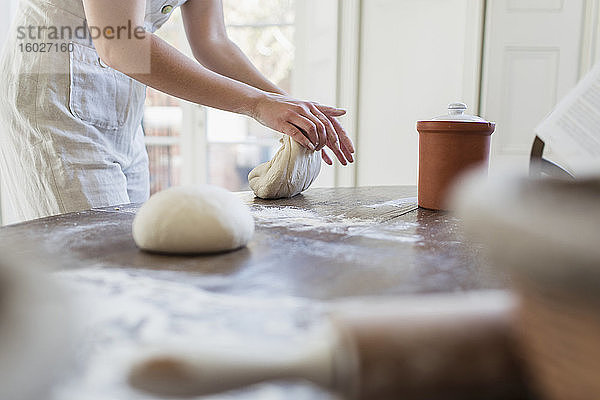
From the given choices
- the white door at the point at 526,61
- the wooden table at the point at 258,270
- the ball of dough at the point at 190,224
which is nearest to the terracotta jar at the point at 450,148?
the wooden table at the point at 258,270

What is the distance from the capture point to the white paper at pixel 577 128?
0.53 m

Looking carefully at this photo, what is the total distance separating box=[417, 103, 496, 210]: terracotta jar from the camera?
1.02 m

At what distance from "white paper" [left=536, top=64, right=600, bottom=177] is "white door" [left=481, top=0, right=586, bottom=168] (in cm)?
210

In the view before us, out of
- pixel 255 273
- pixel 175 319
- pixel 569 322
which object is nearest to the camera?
pixel 569 322

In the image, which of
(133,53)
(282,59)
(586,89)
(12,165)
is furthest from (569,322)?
(282,59)

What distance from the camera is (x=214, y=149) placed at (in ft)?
10.7

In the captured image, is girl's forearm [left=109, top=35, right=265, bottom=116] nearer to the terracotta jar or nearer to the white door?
the terracotta jar

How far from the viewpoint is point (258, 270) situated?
590 mm

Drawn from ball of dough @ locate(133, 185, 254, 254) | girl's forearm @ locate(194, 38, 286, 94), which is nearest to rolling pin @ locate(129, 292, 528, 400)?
ball of dough @ locate(133, 185, 254, 254)

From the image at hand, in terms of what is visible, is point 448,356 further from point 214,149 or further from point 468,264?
point 214,149

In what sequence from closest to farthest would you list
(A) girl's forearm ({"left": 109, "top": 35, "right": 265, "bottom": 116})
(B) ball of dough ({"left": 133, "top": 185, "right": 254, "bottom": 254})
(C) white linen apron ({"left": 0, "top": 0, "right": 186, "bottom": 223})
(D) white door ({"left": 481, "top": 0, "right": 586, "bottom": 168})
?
(B) ball of dough ({"left": 133, "top": 185, "right": 254, "bottom": 254}) < (A) girl's forearm ({"left": 109, "top": 35, "right": 265, "bottom": 116}) < (C) white linen apron ({"left": 0, "top": 0, "right": 186, "bottom": 223}) < (D) white door ({"left": 481, "top": 0, "right": 586, "bottom": 168})

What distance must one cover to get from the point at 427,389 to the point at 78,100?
122 cm

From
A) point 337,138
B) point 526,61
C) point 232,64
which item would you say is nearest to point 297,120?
point 337,138

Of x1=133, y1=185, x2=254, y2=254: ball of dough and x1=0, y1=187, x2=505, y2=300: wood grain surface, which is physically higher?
x1=133, y1=185, x2=254, y2=254: ball of dough
